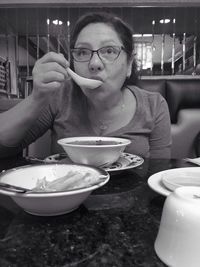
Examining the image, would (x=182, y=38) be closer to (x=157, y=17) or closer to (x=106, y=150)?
(x=157, y=17)

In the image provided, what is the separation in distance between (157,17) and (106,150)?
12.4 ft

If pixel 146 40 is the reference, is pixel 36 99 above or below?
below

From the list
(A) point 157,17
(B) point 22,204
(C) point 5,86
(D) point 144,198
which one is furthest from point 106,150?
(A) point 157,17

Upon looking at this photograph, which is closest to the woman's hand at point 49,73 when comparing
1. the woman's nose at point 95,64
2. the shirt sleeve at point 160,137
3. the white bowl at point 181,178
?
the woman's nose at point 95,64

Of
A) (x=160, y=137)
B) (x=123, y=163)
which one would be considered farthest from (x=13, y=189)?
(x=160, y=137)

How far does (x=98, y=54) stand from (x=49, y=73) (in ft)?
1.07

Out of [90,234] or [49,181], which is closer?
[90,234]

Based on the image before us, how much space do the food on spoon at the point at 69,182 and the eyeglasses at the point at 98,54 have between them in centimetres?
65

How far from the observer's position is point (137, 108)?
1273 millimetres

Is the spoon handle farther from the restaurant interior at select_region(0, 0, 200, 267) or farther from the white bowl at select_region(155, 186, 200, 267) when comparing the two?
the white bowl at select_region(155, 186, 200, 267)

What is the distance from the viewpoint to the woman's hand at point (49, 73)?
85 cm

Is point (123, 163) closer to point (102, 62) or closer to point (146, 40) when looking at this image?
point (102, 62)

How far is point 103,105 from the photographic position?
1210 mm

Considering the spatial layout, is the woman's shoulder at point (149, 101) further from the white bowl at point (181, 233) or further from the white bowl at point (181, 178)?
the white bowl at point (181, 233)
